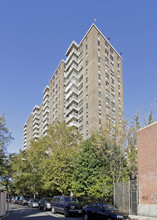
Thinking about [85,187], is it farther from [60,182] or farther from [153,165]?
[153,165]

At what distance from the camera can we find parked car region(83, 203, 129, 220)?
1497cm

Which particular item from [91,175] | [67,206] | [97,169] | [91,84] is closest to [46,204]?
[91,175]

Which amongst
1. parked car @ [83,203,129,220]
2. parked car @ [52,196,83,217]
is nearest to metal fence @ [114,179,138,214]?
parked car @ [52,196,83,217]

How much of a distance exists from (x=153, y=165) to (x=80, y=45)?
52.1 m

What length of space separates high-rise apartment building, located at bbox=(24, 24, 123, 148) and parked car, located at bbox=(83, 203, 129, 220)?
3559 centimetres

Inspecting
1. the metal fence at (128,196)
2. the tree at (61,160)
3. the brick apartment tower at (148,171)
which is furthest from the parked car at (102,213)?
the tree at (61,160)

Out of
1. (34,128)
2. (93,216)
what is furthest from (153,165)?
(34,128)

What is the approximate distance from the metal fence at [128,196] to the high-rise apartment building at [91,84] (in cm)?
3117

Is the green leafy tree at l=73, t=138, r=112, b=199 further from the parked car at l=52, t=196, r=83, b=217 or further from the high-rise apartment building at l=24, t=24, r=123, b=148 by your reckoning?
the high-rise apartment building at l=24, t=24, r=123, b=148

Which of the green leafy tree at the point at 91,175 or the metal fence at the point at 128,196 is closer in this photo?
the metal fence at the point at 128,196

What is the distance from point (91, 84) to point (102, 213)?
43.4 meters

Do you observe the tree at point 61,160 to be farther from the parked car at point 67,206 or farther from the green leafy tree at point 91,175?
the parked car at point 67,206

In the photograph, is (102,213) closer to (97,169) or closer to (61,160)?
(97,169)

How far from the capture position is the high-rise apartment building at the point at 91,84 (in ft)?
185
